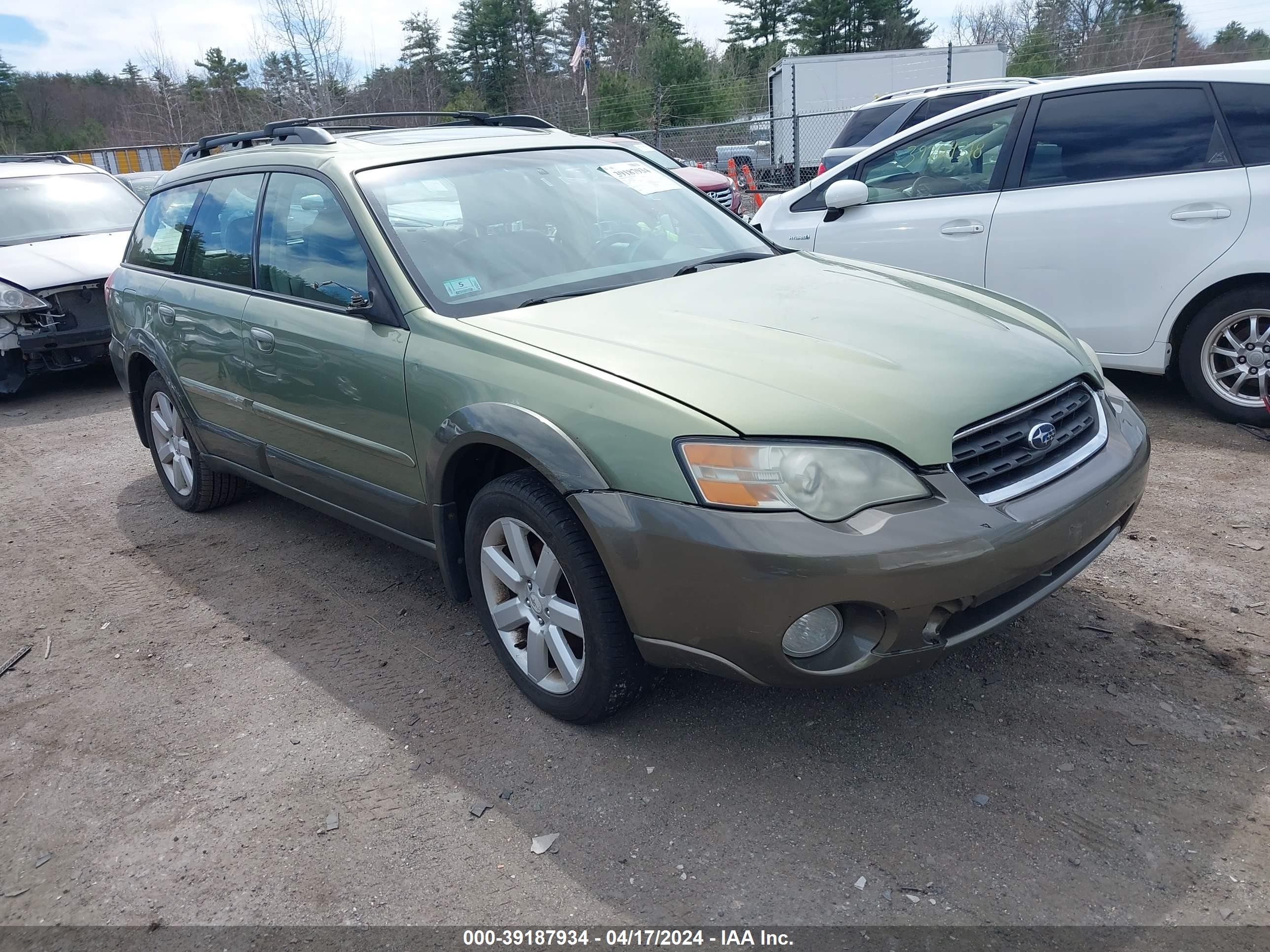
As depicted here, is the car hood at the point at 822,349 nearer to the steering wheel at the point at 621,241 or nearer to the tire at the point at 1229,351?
the steering wheel at the point at 621,241

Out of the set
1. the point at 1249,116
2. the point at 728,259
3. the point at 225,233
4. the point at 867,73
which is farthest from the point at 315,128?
the point at 867,73

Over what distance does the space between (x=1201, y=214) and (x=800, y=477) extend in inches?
143

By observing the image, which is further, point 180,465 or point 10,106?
point 10,106

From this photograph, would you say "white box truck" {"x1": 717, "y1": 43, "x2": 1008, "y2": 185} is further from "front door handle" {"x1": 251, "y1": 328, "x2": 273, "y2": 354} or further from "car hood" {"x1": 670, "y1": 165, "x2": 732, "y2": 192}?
"front door handle" {"x1": 251, "y1": 328, "x2": 273, "y2": 354}

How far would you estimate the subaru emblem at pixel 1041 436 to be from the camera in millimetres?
2564

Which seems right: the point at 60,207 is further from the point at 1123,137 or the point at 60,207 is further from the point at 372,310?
the point at 1123,137

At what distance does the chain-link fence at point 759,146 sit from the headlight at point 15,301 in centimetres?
1252

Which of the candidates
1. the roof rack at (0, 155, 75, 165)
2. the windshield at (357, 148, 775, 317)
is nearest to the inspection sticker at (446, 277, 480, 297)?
the windshield at (357, 148, 775, 317)

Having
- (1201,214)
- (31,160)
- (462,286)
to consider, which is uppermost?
(31,160)

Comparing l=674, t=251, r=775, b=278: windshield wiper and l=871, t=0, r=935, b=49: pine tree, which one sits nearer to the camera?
l=674, t=251, r=775, b=278: windshield wiper

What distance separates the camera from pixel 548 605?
2.81 m

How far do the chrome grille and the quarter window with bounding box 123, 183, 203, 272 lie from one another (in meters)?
3.73

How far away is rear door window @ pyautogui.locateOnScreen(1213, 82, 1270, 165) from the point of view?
462 cm

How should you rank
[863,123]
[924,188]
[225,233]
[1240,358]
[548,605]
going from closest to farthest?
[548,605], [225,233], [1240,358], [924,188], [863,123]
